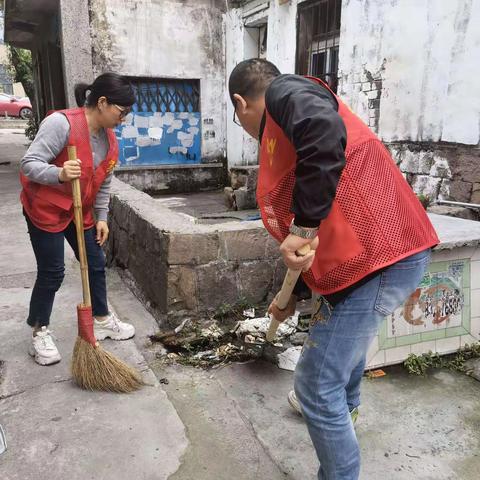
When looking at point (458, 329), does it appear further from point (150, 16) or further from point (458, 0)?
point (150, 16)

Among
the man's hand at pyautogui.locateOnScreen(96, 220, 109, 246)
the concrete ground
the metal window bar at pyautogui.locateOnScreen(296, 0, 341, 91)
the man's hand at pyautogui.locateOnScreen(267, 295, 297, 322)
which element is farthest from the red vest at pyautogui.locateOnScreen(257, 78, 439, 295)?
the metal window bar at pyautogui.locateOnScreen(296, 0, 341, 91)

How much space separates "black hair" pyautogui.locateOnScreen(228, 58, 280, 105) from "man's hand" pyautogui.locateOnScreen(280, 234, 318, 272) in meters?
0.57

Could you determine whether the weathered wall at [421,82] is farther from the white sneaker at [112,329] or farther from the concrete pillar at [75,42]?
the concrete pillar at [75,42]

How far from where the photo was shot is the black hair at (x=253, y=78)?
1.65 metres

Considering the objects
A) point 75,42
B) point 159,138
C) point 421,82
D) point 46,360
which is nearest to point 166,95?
point 159,138

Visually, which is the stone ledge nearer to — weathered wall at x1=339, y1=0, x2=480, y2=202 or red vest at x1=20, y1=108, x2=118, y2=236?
red vest at x1=20, y1=108, x2=118, y2=236

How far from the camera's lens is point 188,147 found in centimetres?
1070

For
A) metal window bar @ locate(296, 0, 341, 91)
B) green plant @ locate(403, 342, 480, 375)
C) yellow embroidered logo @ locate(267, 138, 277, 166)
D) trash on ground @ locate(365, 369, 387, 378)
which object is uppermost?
metal window bar @ locate(296, 0, 341, 91)

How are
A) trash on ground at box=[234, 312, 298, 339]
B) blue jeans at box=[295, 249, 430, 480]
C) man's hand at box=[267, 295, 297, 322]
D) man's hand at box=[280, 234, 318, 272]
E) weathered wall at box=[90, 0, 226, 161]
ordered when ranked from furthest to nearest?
weathered wall at box=[90, 0, 226, 161] → trash on ground at box=[234, 312, 298, 339] → man's hand at box=[267, 295, 297, 322] → blue jeans at box=[295, 249, 430, 480] → man's hand at box=[280, 234, 318, 272]

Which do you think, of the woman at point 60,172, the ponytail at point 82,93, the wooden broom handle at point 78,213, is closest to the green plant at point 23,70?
the ponytail at point 82,93

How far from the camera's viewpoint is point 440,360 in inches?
114

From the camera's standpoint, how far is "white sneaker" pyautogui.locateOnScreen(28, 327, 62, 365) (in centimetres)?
273

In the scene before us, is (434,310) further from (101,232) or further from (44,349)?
(44,349)

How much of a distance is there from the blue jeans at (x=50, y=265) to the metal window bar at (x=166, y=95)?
7.62 meters
